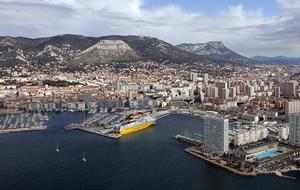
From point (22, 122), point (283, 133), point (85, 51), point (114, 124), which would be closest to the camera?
point (283, 133)

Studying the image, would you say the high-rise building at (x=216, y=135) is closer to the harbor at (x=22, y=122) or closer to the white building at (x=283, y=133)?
the white building at (x=283, y=133)

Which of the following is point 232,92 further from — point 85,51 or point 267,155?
point 85,51

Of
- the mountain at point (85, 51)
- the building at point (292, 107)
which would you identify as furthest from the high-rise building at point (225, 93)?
the mountain at point (85, 51)

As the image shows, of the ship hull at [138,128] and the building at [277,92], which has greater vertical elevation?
the building at [277,92]

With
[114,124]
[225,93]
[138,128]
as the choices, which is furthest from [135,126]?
[225,93]

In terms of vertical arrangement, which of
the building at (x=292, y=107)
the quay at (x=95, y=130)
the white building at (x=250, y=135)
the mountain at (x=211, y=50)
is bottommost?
the quay at (x=95, y=130)

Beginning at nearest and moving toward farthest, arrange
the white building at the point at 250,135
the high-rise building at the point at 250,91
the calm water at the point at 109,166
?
1. the calm water at the point at 109,166
2. the white building at the point at 250,135
3. the high-rise building at the point at 250,91

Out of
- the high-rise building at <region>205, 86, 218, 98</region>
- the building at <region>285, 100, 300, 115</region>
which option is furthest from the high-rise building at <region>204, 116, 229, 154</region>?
the high-rise building at <region>205, 86, 218, 98</region>

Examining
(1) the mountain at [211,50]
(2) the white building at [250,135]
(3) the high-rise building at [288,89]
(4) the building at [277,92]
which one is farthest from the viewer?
(1) the mountain at [211,50]
